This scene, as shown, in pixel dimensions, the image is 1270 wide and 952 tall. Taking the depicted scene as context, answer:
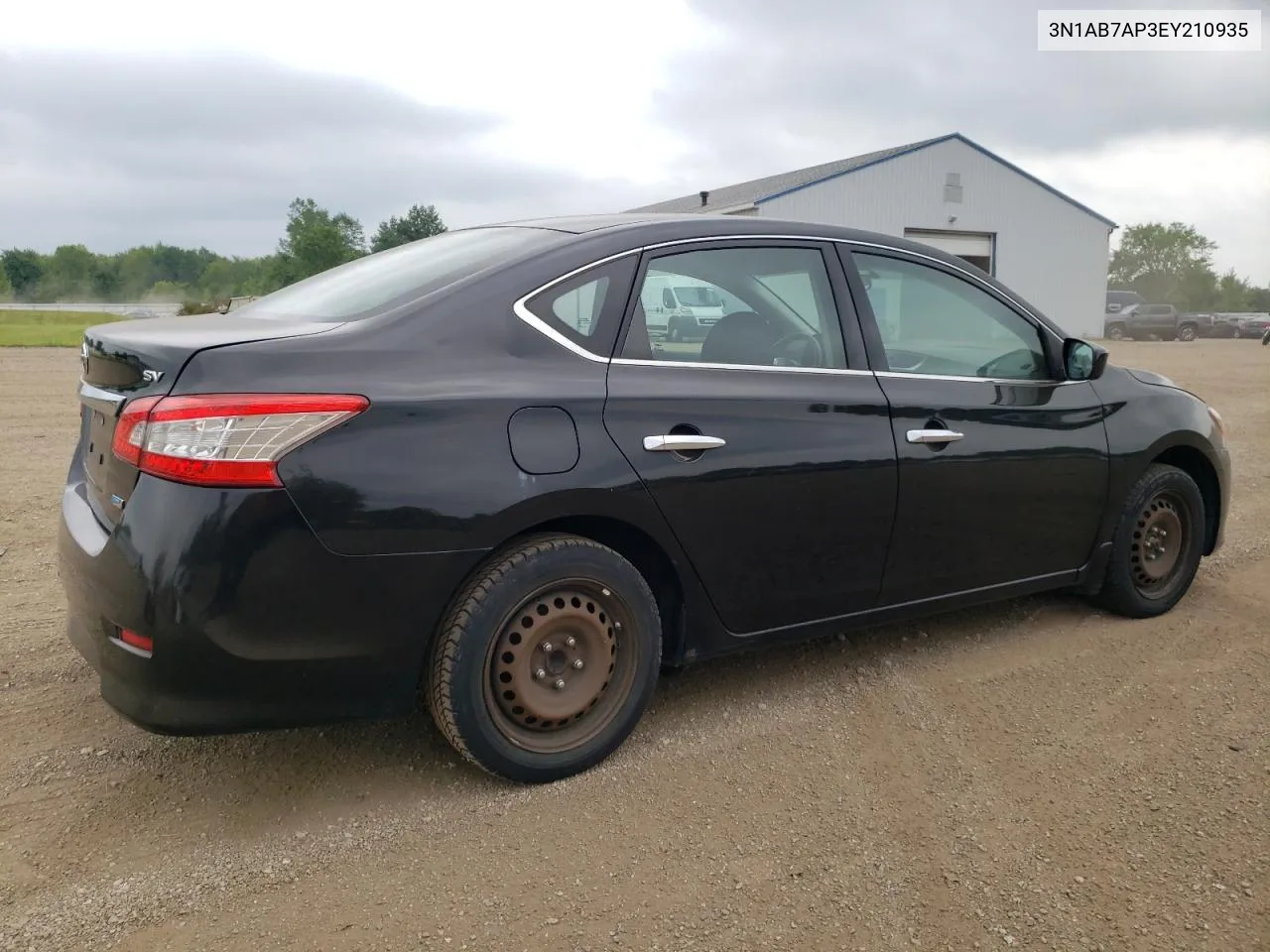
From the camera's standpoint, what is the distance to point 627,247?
3160 millimetres

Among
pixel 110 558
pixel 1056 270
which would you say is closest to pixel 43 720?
pixel 110 558

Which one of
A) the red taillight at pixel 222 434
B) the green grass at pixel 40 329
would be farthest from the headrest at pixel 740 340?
the green grass at pixel 40 329

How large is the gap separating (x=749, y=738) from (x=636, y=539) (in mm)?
770

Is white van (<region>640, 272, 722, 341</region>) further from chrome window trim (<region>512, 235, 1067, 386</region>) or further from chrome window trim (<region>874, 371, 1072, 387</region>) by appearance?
chrome window trim (<region>874, 371, 1072, 387</region>)

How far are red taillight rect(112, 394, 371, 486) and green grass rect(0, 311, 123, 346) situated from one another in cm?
1362

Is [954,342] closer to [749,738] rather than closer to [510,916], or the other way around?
[749,738]

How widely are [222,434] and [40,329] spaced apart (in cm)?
3372

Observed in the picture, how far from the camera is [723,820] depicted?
110 inches

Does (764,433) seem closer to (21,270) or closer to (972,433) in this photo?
(972,433)

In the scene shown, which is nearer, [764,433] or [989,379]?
[764,433]

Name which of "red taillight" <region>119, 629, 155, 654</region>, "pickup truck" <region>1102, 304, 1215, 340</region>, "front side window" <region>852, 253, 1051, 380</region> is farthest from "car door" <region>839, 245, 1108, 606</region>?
"pickup truck" <region>1102, 304, 1215, 340</region>

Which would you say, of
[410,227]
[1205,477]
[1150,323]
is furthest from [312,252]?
[1205,477]

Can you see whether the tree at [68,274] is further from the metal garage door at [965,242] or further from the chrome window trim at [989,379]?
the chrome window trim at [989,379]

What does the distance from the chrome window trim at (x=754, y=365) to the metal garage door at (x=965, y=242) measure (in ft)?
107
